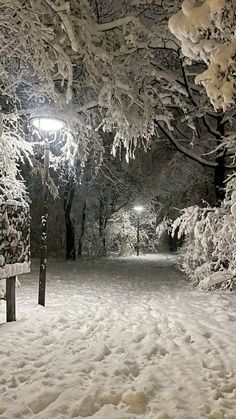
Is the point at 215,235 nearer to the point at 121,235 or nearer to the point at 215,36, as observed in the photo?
the point at 215,36

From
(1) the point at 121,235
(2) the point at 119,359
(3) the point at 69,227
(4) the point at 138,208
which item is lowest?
(2) the point at 119,359

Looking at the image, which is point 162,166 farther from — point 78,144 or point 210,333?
point 210,333

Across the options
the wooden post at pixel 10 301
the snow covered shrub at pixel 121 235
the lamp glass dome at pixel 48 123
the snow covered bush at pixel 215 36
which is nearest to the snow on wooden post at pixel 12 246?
the wooden post at pixel 10 301

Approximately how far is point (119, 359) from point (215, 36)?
367 cm

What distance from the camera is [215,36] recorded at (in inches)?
136

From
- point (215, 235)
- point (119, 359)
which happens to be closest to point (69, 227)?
point (215, 235)

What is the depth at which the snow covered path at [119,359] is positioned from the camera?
3520 mm

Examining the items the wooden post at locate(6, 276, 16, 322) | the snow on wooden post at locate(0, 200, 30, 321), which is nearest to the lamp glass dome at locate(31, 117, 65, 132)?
the snow on wooden post at locate(0, 200, 30, 321)

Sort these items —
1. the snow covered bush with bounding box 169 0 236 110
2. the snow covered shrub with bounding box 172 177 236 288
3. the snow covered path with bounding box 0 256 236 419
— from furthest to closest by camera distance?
1. the snow covered shrub with bounding box 172 177 236 288
2. the snow covered path with bounding box 0 256 236 419
3. the snow covered bush with bounding box 169 0 236 110

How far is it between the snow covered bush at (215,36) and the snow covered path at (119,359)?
280 centimetres

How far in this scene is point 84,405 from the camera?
3506 millimetres

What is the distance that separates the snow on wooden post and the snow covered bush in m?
3.75

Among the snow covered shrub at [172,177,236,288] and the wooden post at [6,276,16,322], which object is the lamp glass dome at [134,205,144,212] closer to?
the snow covered shrub at [172,177,236,288]

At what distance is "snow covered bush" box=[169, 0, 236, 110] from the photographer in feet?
10.7
